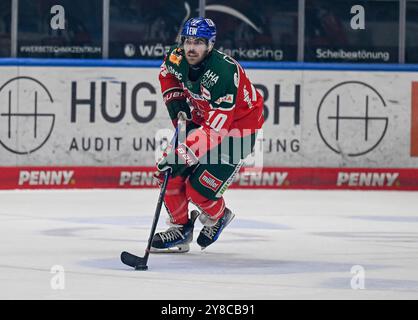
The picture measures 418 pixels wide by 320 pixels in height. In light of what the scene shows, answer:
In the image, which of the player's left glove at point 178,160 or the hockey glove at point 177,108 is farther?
the hockey glove at point 177,108

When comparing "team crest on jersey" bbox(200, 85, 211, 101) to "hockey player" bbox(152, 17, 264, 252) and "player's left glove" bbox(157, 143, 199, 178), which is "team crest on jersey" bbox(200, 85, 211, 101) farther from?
"player's left glove" bbox(157, 143, 199, 178)

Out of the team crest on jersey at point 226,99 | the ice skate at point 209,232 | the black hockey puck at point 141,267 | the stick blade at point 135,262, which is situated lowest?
the black hockey puck at point 141,267

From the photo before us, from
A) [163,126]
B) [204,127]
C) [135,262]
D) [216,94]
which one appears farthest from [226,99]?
[163,126]

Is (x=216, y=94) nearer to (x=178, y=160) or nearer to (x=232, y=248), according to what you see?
(x=178, y=160)

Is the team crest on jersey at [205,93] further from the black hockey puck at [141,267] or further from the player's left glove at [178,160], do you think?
the black hockey puck at [141,267]

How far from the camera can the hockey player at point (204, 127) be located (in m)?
8.53

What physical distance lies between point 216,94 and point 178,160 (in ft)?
1.52

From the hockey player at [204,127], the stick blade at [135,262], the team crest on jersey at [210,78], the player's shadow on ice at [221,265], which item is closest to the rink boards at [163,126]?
the hockey player at [204,127]

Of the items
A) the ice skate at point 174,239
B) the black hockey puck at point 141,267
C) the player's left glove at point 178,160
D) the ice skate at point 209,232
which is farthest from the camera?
the ice skate at point 209,232

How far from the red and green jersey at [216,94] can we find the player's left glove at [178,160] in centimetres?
7

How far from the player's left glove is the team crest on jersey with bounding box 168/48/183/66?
593 millimetres

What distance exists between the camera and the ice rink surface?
281 inches

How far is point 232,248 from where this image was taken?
9.17 m
